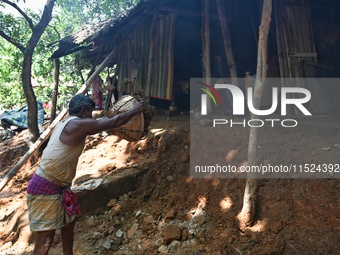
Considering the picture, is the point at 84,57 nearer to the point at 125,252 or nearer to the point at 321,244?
the point at 125,252

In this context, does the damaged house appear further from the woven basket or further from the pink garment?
the woven basket

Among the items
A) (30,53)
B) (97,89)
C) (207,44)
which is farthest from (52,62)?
(207,44)

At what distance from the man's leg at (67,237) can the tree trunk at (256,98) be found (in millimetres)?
1893

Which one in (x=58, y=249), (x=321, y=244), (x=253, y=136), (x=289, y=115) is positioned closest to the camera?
(x=321, y=244)

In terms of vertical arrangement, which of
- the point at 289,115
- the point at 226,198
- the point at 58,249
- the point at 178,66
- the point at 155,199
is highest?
the point at 178,66

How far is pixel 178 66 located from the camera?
7652 millimetres

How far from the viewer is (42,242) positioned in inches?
104

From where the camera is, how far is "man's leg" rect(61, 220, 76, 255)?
294 cm

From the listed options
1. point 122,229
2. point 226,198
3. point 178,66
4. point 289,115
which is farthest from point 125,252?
point 178,66

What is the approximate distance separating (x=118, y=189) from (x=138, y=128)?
1.51 m

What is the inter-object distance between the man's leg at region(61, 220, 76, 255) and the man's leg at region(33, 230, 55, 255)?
26 cm

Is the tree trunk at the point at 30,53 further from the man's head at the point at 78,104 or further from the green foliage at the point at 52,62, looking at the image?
the man's head at the point at 78,104

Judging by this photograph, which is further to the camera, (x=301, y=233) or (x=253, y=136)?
(x=253, y=136)

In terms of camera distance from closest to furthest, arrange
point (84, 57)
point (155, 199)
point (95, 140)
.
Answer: point (155, 199), point (95, 140), point (84, 57)
